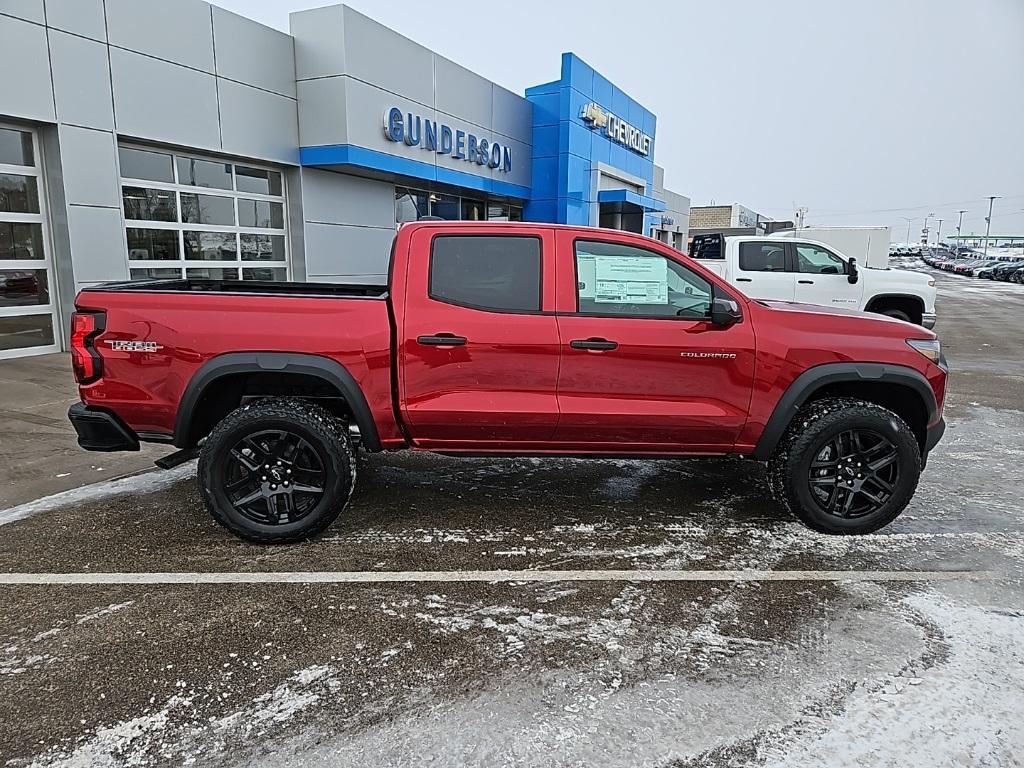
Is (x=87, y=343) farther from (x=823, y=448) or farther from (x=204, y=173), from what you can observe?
(x=204, y=173)

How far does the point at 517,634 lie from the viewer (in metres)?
3.28

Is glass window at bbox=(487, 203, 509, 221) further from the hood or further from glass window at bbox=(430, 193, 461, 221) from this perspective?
the hood

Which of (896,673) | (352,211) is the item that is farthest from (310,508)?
(352,211)

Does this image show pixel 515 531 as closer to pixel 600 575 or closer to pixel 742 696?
pixel 600 575

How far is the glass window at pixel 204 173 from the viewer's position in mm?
12578

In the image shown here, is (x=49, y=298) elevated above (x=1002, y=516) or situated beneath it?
elevated above

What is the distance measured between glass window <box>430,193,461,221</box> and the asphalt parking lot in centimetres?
1488

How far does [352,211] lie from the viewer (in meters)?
15.8

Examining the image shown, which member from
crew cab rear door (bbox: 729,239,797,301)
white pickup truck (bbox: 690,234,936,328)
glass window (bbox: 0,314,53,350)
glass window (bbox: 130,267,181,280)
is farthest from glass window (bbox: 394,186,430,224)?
glass window (bbox: 0,314,53,350)

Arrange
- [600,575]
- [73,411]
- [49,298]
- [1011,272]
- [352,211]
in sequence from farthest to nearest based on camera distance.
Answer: [1011,272] → [352,211] → [49,298] → [73,411] → [600,575]

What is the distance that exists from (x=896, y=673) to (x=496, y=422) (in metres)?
2.32

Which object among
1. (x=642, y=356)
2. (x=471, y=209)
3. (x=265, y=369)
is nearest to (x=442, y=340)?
(x=265, y=369)

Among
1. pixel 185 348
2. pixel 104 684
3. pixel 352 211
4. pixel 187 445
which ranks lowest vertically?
pixel 104 684

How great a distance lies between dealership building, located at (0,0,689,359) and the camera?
33.9ft
